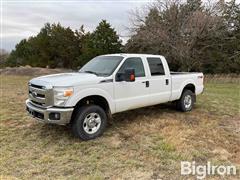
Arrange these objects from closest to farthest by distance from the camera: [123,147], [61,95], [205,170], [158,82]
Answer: [205,170]
[61,95]
[123,147]
[158,82]

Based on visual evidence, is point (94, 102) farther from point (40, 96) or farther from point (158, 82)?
point (158, 82)

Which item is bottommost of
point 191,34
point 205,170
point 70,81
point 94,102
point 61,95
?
point 205,170

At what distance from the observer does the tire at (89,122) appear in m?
5.19

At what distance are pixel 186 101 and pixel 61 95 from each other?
14.1 ft

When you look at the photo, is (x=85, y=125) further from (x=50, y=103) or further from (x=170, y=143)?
(x=170, y=143)

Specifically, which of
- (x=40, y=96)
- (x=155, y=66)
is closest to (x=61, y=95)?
(x=40, y=96)

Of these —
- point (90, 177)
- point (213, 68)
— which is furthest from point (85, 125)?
point (213, 68)

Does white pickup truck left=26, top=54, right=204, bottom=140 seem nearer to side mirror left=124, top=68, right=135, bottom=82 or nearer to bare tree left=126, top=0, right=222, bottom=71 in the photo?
side mirror left=124, top=68, right=135, bottom=82

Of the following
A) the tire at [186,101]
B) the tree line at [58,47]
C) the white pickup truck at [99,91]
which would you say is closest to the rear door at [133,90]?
the white pickup truck at [99,91]

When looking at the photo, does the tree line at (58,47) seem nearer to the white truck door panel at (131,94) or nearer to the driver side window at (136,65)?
the driver side window at (136,65)

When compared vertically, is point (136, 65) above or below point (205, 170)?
above

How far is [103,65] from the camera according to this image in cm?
625

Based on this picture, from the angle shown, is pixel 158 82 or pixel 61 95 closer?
pixel 61 95

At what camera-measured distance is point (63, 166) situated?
4301mm
